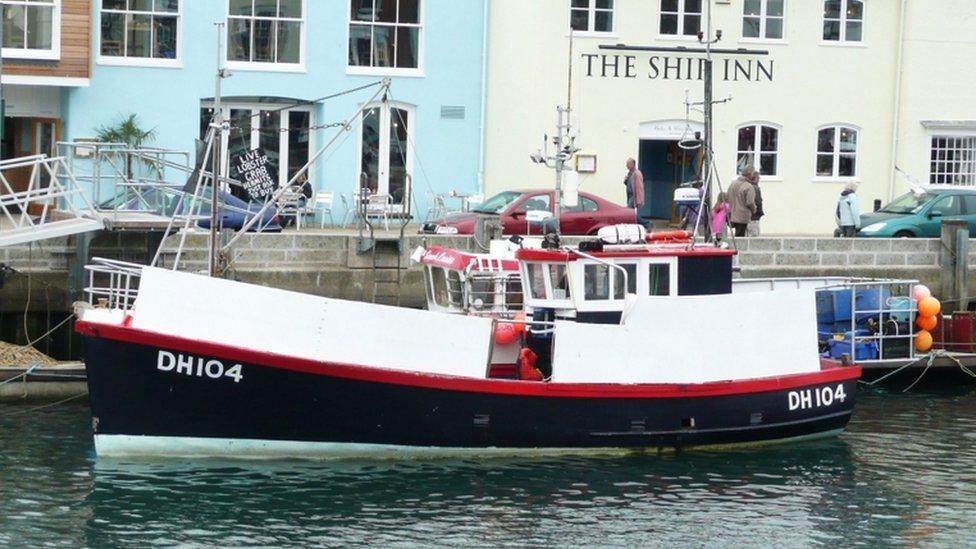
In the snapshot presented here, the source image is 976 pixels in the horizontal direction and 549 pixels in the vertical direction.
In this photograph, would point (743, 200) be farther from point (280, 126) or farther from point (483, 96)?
point (280, 126)

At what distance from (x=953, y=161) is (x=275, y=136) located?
1477cm

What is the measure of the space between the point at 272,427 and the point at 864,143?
21.1 m

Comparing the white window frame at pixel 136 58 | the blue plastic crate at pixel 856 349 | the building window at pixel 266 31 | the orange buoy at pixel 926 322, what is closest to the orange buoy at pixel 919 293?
the orange buoy at pixel 926 322

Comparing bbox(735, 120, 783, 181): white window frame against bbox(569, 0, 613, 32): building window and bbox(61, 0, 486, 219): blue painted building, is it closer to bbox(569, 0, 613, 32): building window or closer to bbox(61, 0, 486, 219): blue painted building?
bbox(569, 0, 613, 32): building window

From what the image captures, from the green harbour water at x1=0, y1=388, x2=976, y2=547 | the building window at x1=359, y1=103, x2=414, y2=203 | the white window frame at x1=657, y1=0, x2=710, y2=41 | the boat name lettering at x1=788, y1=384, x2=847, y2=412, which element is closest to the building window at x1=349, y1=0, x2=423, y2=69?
the building window at x1=359, y1=103, x2=414, y2=203

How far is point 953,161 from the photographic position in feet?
124

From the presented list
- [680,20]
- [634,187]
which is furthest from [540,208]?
[680,20]

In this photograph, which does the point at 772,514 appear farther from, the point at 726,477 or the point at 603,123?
the point at 603,123

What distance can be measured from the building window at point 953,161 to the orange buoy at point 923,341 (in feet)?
41.8

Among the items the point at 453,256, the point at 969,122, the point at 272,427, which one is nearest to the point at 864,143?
the point at 969,122

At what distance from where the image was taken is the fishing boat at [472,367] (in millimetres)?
19203

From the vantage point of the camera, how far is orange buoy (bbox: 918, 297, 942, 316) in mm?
25375

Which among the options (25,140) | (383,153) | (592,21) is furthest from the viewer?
(592,21)

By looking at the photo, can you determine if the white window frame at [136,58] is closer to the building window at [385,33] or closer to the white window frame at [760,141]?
the building window at [385,33]
